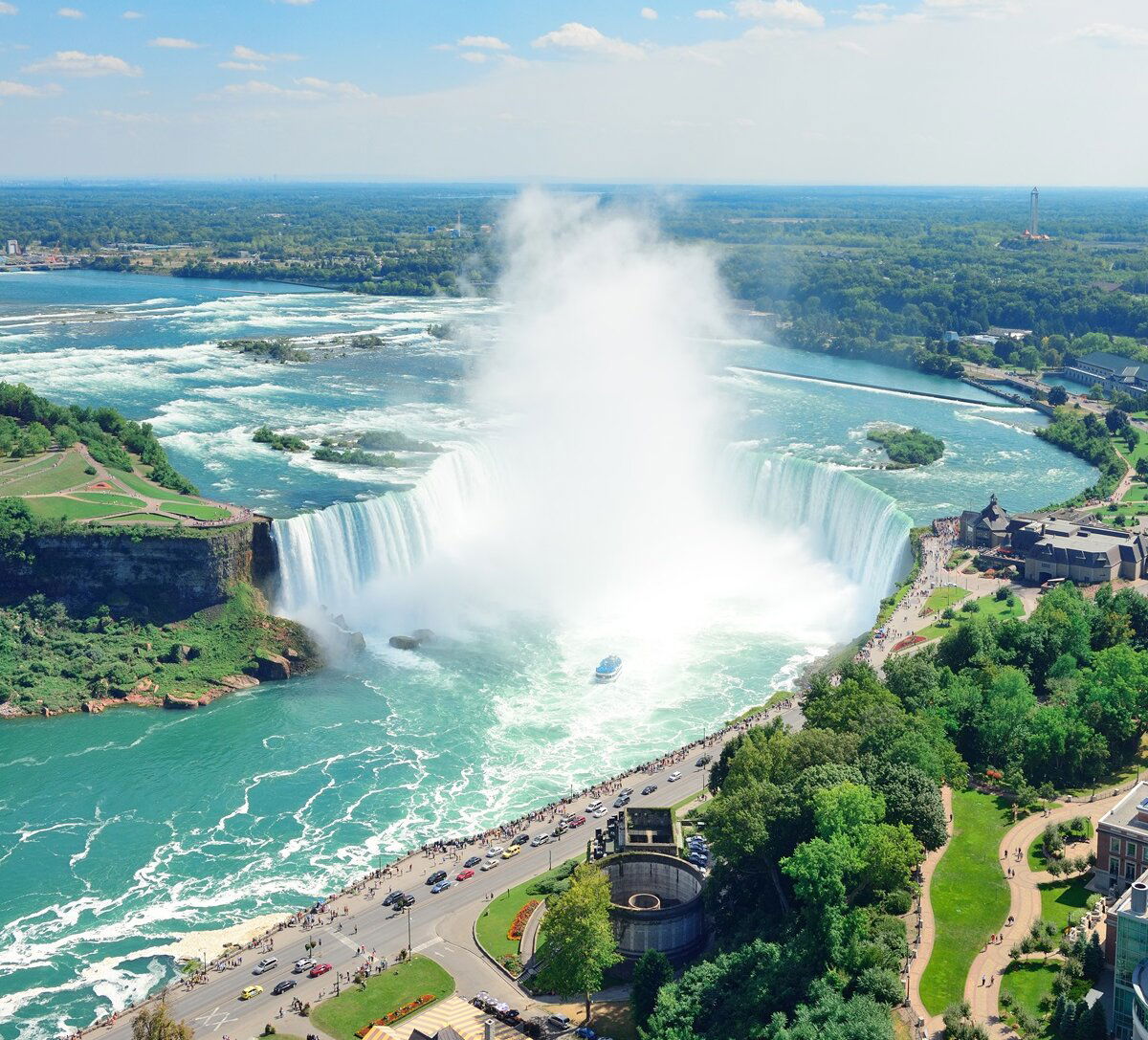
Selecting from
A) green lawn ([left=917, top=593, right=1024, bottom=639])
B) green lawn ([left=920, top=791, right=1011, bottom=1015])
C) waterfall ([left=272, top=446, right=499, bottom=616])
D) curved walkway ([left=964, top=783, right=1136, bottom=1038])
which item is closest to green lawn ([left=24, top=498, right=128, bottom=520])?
waterfall ([left=272, top=446, right=499, bottom=616])

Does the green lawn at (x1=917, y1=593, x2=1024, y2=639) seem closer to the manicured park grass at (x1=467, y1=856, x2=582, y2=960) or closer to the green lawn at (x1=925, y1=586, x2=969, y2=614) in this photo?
the green lawn at (x1=925, y1=586, x2=969, y2=614)

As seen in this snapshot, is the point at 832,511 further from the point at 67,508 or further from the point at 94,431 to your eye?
the point at 94,431

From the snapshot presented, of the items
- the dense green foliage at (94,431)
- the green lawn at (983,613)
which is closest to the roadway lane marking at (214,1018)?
the green lawn at (983,613)

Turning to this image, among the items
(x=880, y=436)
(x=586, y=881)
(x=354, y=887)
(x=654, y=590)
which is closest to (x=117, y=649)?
(x=354, y=887)

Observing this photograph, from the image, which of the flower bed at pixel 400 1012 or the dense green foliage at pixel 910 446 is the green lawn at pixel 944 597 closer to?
the dense green foliage at pixel 910 446

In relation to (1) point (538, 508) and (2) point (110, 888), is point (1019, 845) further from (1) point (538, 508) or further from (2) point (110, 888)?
(1) point (538, 508)

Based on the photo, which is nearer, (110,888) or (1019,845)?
(1019,845)

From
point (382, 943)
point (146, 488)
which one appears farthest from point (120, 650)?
point (382, 943)
